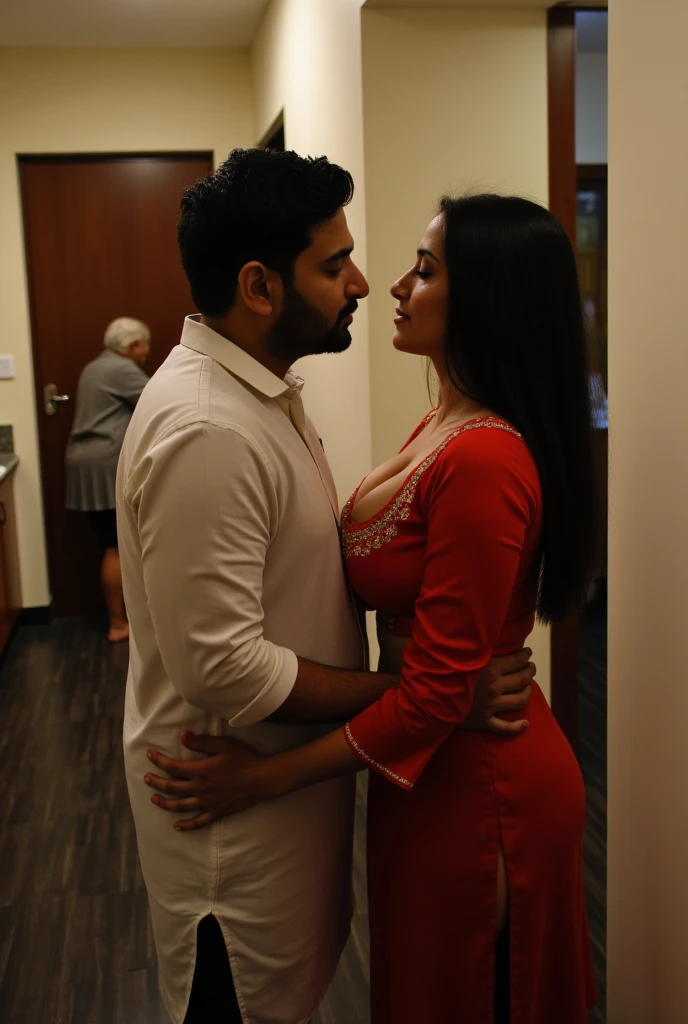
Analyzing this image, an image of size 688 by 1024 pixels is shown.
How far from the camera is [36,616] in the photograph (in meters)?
5.04

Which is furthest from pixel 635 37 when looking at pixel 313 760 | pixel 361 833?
pixel 361 833

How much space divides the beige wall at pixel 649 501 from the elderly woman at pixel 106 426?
137 inches

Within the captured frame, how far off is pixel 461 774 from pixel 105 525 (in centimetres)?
367

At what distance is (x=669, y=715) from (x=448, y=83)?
1.84 m

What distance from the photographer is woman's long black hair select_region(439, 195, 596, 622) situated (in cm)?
122

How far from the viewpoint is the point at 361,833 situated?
277 centimetres

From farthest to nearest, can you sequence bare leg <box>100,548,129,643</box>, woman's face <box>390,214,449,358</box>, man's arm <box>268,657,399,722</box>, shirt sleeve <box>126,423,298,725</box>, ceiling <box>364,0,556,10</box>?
bare leg <box>100,548,129,643</box> < ceiling <box>364,0,556,10</box> < woman's face <box>390,214,449,358</box> < man's arm <box>268,657,399,722</box> < shirt sleeve <box>126,423,298,725</box>

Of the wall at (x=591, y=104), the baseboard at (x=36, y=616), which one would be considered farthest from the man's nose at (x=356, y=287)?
the wall at (x=591, y=104)

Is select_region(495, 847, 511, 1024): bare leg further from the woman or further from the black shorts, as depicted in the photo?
the black shorts

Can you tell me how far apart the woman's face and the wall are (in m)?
4.26

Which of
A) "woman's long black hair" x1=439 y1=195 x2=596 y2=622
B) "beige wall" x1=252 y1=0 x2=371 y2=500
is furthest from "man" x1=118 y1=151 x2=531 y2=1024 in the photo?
"beige wall" x1=252 y1=0 x2=371 y2=500

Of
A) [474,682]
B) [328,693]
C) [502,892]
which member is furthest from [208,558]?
[502,892]

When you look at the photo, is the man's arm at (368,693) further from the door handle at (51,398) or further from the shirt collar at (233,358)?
the door handle at (51,398)

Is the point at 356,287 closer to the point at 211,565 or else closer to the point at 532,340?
the point at 532,340
